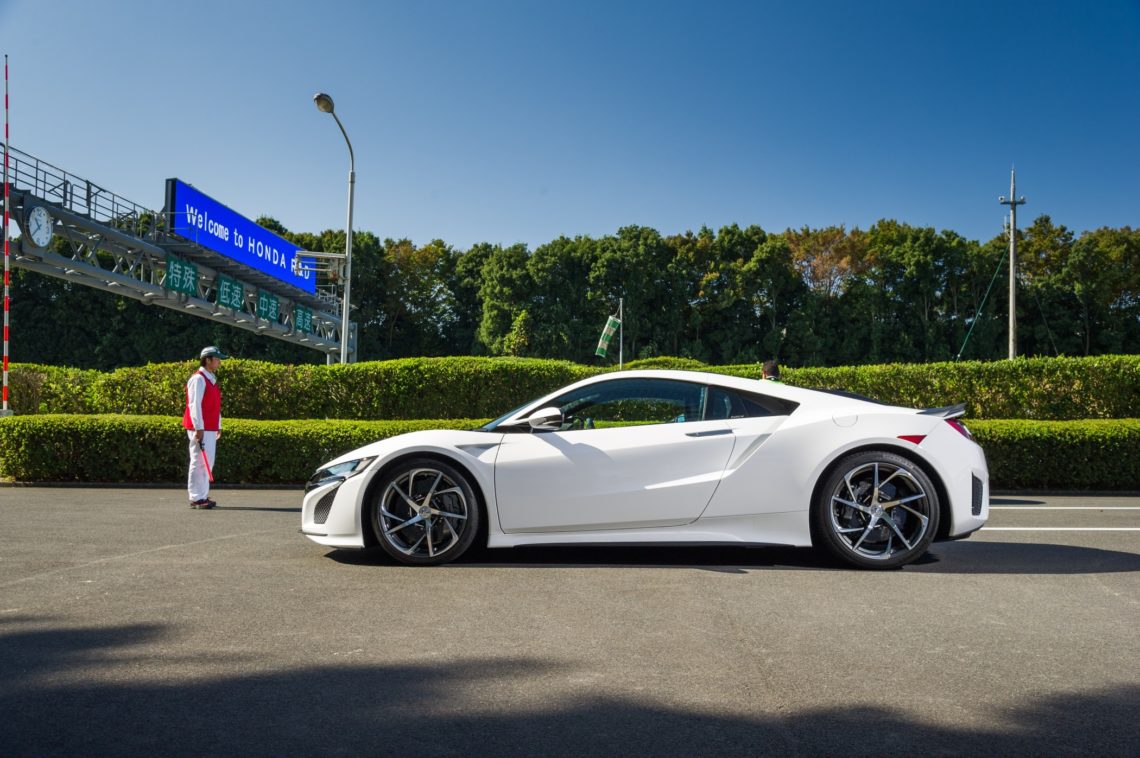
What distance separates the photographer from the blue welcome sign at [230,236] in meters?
25.2

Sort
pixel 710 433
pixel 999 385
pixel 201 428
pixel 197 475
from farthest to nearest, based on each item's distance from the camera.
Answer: pixel 999 385, pixel 201 428, pixel 197 475, pixel 710 433

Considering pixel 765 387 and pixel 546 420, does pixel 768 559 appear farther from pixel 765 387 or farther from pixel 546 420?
pixel 546 420

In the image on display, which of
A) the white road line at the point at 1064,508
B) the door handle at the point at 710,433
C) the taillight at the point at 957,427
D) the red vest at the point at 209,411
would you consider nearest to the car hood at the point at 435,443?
the door handle at the point at 710,433

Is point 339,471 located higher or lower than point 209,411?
lower

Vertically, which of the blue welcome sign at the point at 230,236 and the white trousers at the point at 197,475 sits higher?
the blue welcome sign at the point at 230,236

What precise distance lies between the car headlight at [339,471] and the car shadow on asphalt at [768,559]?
1.87 ft

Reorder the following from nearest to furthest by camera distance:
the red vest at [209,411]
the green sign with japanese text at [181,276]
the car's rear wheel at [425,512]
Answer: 1. the car's rear wheel at [425,512]
2. the red vest at [209,411]
3. the green sign with japanese text at [181,276]

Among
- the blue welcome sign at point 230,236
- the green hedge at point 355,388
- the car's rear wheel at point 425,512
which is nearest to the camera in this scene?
the car's rear wheel at point 425,512

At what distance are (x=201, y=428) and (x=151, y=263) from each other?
19.8m

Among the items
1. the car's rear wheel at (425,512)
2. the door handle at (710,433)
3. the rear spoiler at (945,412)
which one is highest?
the rear spoiler at (945,412)

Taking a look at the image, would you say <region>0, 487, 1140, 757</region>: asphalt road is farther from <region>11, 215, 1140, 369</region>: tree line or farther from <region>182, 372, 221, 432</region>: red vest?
<region>11, 215, 1140, 369</region>: tree line

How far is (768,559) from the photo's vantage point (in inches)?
230

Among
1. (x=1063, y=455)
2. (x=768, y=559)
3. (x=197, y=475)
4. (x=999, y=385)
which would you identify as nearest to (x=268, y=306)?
(x=197, y=475)

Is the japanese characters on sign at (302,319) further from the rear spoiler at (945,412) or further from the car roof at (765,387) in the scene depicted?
the rear spoiler at (945,412)
